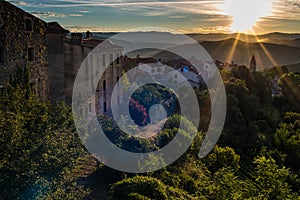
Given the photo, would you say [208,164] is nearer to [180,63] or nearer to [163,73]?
[163,73]

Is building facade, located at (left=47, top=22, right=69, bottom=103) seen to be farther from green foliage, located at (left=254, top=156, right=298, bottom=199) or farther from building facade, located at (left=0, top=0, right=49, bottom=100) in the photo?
green foliage, located at (left=254, top=156, right=298, bottom=199)

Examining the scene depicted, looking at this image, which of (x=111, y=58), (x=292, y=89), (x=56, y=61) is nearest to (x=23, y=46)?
(x=56, y=61)

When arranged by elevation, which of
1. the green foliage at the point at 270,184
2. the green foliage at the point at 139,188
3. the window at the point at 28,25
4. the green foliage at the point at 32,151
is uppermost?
the window at the point at 28,25

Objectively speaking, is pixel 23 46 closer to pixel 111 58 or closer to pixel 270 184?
pixel 111 58

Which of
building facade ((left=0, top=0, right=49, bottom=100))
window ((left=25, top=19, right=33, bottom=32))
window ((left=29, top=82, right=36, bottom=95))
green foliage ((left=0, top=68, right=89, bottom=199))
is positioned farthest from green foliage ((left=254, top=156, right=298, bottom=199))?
window ((left=25, top=19, right=33, bottom=32))

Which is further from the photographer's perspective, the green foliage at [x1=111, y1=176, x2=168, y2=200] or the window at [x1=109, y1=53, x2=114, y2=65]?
the window at [x1=109, y1=53, x2=114, y2=65]

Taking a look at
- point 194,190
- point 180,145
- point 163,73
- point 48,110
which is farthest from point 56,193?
point 163,73

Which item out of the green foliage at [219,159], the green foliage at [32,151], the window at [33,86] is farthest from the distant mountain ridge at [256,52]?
the green foliage at [32,151]

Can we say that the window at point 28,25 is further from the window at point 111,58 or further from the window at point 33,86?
the window at point 111,58
